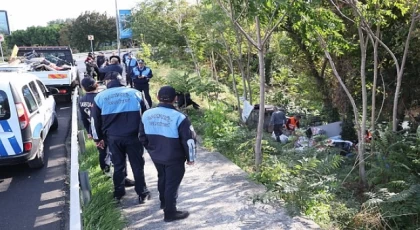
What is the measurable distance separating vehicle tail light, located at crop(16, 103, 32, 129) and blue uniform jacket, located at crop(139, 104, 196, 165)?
2861mm

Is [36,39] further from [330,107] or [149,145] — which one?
[149,145]

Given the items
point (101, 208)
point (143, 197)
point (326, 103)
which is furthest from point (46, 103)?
point (326, 103)

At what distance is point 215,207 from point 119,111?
1672mm

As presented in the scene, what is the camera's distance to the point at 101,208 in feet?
14.3

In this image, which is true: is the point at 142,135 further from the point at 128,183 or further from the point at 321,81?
the point at 321,81

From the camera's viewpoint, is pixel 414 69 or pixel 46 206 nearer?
pixel 46 206

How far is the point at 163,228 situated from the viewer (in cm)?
418

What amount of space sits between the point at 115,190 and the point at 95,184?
1.66 feet

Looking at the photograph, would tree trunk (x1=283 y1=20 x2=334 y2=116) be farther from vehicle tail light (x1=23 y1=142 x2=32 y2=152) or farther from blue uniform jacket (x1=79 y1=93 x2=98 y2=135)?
vehicle tail light (x1=23 y1=142 x2=32 y2=152)

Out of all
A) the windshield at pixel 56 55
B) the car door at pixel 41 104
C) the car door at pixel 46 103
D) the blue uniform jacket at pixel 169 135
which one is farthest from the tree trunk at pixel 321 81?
the windshield at pixel 56 55

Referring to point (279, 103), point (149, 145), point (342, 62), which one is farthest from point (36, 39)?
point (149, 145)

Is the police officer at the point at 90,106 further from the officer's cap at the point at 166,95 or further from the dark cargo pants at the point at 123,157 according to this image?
the officer's cap at the point at 166,95

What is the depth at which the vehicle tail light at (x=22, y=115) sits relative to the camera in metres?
5.89

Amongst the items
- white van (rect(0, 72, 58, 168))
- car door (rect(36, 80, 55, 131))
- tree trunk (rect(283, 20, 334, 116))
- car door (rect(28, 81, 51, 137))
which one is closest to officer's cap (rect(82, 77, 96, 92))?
white van (rect(0, 72, 58, 168))
